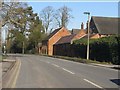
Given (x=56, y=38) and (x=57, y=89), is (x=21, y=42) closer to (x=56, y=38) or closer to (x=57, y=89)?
(x=56, y=38)

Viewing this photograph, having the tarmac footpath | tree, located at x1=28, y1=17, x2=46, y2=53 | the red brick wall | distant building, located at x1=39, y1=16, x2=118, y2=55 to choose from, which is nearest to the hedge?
the tarmac footpath

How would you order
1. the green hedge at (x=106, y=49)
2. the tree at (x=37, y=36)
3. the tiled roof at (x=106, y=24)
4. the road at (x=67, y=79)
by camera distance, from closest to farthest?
the road at (x=67, y=79) < the green hedge at (x=106, y=49) < the tiled roof at (x=106, y=24) < the tree at (x=37, y=36)

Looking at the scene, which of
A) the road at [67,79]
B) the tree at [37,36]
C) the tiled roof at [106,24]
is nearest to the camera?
the road at [67,79]

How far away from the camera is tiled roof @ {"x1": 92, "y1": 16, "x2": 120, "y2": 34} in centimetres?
8788

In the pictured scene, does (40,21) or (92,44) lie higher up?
(40,21)

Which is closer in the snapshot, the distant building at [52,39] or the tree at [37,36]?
the distant building at [52,39]

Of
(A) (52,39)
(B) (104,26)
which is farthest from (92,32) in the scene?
(A) (52,39)

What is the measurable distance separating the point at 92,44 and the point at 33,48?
67.6m

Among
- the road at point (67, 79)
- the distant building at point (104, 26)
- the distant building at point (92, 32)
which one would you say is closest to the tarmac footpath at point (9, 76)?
the road at point (67, 79)

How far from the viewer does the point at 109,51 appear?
45156mm

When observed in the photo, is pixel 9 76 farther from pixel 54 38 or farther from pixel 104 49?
pixel 54 38

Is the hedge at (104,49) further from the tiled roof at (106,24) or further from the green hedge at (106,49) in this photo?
the tiled roof at (106,24)

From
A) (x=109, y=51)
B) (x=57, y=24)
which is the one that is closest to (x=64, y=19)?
(x=57, y=24)

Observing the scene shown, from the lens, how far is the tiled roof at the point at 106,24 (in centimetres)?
8788
